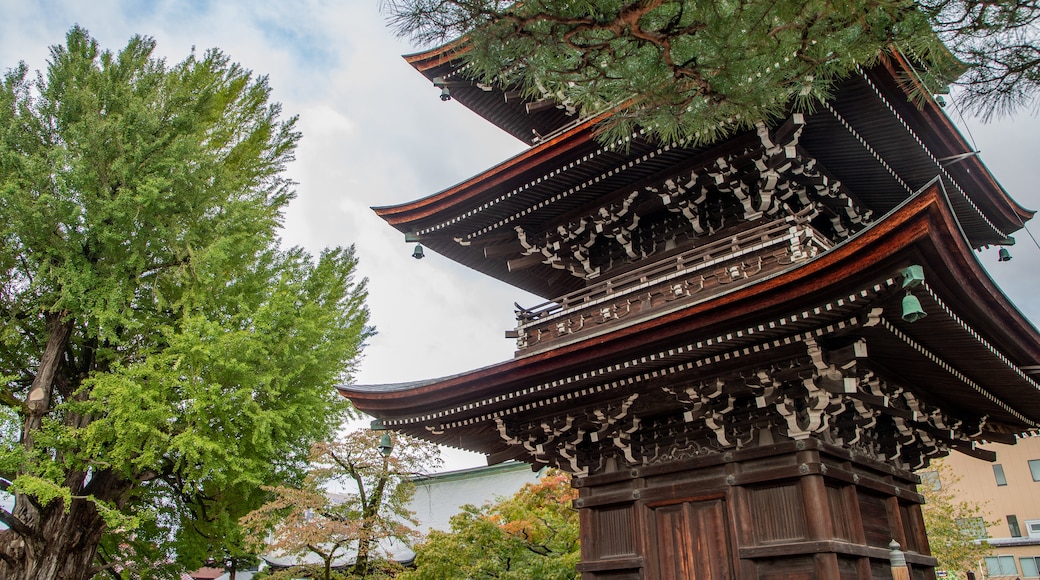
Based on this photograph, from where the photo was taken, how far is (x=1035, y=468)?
96.0 ft

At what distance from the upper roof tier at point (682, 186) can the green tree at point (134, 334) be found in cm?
449

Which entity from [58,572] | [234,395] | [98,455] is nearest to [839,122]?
[234,395]

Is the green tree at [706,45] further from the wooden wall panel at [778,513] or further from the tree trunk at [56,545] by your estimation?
the tree trunk at [56,545]

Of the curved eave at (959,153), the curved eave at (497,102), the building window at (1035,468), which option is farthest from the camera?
the building window at (1035,468)

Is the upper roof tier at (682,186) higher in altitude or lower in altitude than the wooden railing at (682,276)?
higher

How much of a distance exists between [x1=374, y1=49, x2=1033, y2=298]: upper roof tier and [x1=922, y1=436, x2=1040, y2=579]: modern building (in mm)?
24410

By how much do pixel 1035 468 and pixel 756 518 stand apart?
3143 centimetres

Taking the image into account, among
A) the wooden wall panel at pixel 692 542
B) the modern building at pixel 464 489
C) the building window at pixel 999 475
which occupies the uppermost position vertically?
the building window at pixel 999 475

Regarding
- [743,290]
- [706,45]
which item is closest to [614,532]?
[743,290]

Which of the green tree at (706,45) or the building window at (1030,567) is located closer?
the green tree at (706,45)

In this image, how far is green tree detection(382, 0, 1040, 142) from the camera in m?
3.60

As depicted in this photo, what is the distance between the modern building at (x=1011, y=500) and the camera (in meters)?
27.3

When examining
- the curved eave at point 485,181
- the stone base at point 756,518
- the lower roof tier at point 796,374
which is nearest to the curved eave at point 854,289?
the lower roof tier at point 796,374

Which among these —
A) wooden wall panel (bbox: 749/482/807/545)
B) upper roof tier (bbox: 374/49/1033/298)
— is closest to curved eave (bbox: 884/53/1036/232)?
upper roof tier (bbox: 374/49/1033/298)
